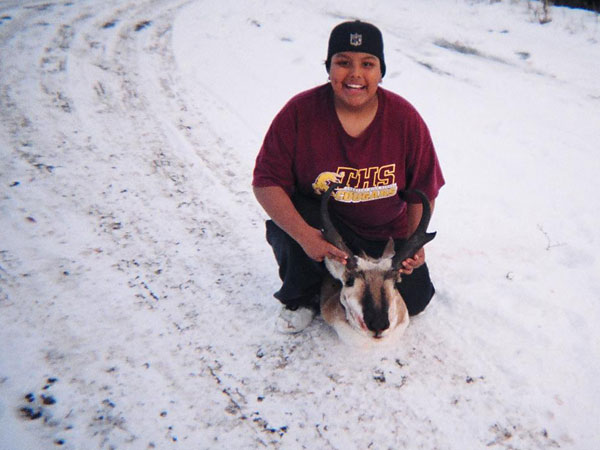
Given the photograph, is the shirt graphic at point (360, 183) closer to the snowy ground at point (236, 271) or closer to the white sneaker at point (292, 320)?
the white sneaker at point (292, 320)

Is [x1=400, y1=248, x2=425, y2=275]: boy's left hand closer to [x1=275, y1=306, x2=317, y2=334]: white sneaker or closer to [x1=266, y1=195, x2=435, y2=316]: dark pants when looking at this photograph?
[x1=266, y1=195, x2=435, y2=316]: dark pants

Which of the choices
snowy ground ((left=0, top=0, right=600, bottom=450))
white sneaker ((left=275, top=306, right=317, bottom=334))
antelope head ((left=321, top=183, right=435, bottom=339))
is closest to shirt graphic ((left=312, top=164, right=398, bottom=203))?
antelope head ((left=321, top=183, right=435, bottom=339))

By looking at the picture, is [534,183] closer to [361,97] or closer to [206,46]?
[361,97]

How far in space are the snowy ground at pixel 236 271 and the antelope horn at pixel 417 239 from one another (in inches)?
32.0

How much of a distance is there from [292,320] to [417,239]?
114 centimetres

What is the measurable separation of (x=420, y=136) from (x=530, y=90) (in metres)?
5.27

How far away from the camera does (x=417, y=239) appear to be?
237cm

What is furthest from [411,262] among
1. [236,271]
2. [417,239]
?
[236,271]

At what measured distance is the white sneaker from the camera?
2.90 m

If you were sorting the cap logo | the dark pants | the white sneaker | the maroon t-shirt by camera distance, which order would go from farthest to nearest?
the white sneaker < the dark pants < the maroon t-shirt < the cap logo

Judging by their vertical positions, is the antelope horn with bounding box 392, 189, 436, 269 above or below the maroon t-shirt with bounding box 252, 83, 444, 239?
below

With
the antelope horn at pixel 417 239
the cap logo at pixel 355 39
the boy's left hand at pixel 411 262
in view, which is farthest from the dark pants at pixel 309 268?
the cap logo at pixel 355 39

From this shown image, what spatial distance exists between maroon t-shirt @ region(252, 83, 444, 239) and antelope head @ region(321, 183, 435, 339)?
0.20 m

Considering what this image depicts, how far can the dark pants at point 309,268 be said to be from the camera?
2756 millimetres
